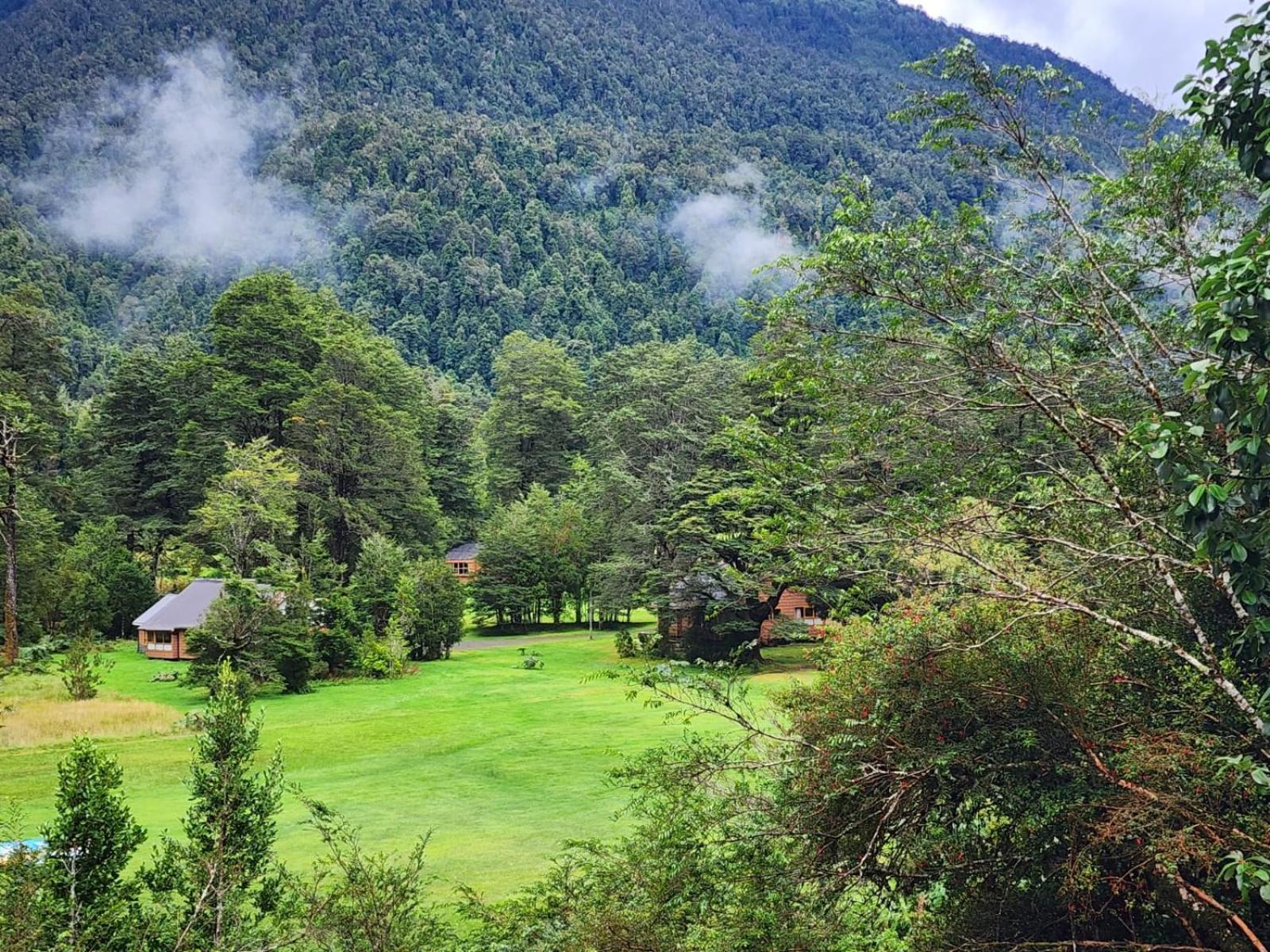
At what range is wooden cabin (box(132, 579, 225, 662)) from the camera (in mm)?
29141

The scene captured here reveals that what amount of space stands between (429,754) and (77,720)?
827cm

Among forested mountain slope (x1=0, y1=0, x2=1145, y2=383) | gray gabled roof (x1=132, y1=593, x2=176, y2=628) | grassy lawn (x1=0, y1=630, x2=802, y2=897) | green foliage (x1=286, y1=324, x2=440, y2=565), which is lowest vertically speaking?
grassy lawn (x1=0, y1=630, x2=802, y2=897)

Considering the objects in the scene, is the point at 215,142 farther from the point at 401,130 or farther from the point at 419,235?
the point at 419,235

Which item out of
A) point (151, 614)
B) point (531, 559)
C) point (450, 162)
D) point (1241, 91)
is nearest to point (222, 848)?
point (1241, 91)

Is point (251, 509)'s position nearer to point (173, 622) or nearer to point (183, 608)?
point (183, 608)

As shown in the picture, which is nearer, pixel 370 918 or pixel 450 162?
pixel 370 918

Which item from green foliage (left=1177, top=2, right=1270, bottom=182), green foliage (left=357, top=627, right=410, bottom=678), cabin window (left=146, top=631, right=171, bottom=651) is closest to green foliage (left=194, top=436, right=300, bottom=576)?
cabin window (left=146, top=631, right=171, bottom=651)

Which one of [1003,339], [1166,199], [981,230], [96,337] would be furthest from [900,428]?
[96,337]

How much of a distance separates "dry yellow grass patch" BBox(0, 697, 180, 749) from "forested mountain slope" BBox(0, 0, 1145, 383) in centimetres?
7512

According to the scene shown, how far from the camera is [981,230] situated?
6203 mm

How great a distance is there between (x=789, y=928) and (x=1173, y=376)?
4380 mm

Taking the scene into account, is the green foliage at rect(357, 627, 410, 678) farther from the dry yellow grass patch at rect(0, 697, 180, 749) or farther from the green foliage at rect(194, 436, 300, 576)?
the dry yellow grass patch at rect(0, 697, 180, 749)

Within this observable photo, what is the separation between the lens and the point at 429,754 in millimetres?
16594

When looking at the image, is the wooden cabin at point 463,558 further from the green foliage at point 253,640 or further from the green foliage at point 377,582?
the green foliage at point 253,640
